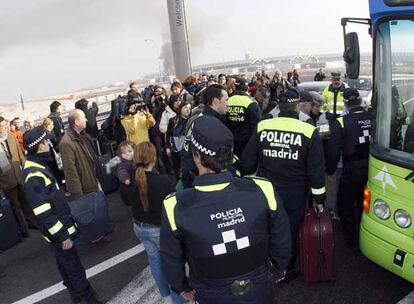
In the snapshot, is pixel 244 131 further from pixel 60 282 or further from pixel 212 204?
pixel 212 204

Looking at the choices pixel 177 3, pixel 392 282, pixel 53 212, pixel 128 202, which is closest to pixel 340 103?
pixel 392 282

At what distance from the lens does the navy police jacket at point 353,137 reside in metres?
3.91

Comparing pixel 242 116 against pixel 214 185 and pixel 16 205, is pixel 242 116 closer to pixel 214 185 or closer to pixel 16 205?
pixel 214 185

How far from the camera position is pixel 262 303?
215 centimetres

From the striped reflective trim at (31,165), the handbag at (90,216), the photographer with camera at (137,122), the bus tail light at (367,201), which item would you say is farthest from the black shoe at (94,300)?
the photographer with camera at (137,122)

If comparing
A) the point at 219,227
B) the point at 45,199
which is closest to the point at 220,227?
the point at 219,227

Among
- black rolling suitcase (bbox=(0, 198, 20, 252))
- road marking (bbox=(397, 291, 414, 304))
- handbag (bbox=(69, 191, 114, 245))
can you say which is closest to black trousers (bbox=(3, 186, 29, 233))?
black rolling suitcase (bbox=(0, 198, 20, 252))

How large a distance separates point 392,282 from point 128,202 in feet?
8.75

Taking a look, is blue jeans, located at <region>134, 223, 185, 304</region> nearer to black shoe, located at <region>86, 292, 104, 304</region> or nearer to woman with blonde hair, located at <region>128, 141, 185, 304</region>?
woman with blonde hair, located at <region>128, 141, 185, 304</region>

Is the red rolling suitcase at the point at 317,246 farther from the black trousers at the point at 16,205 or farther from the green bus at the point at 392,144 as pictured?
the black trousers at the point at 16,205

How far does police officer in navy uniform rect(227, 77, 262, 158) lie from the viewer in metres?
5.02

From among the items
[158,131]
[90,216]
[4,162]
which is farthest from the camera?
[158,131]

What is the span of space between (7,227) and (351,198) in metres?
4.62

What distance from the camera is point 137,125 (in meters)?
6.58
